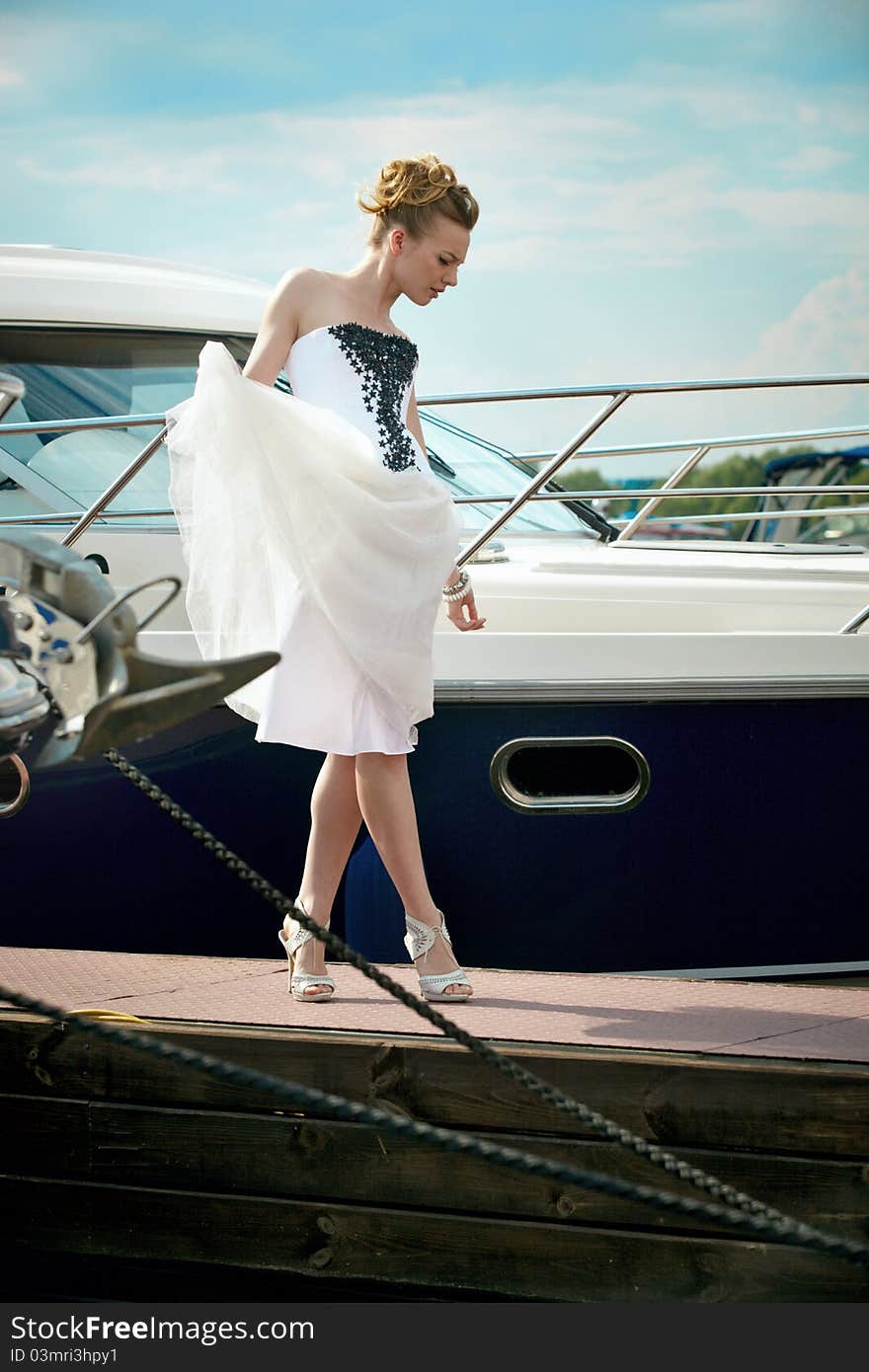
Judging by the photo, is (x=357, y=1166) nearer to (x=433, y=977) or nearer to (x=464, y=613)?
(x=433, y=977)

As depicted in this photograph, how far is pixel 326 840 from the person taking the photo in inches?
116

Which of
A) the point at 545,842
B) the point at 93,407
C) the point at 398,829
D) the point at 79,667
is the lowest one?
the point at 79,667

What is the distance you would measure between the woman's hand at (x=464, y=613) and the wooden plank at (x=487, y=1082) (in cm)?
89

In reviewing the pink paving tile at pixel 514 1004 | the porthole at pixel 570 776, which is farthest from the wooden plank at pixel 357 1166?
the porthole at pixel 570 776

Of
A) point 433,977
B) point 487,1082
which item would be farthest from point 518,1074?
point 433,977

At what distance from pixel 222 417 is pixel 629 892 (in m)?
1.57

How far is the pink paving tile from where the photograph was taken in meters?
2.66

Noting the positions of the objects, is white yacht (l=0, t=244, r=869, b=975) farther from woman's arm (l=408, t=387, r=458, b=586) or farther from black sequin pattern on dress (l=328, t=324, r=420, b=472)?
black sequin pattern on dress (l=328, t=324, r=420, b=472)

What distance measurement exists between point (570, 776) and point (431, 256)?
1.36m

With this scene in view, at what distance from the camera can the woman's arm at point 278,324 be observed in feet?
9.36

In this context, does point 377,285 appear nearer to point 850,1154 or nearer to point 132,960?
point 132,960

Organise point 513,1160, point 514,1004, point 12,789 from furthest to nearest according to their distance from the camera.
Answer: point 12,789 → point 514,1004 → point 513,1160

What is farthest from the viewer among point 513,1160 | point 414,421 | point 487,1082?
point 414,421

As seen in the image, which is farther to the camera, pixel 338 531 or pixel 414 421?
pixel 414 421
